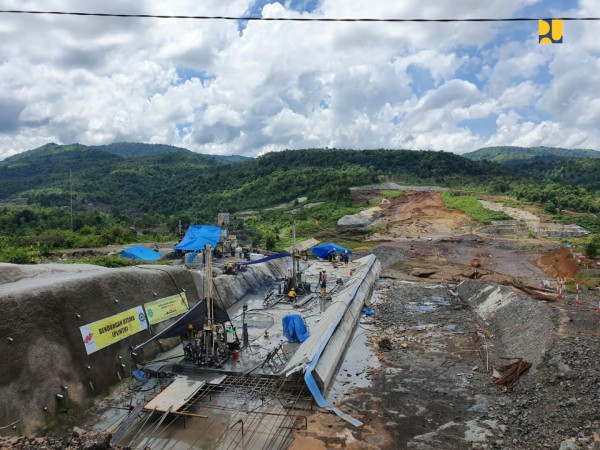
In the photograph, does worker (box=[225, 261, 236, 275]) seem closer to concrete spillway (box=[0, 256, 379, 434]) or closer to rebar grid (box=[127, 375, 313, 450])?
concrete spillway (box=[0, 256, 379, 434])

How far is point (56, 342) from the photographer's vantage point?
41.1ft

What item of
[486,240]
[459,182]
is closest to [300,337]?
[486,240]

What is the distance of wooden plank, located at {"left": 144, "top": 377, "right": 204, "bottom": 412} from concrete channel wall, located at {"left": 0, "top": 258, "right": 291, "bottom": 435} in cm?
223

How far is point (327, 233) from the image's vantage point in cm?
5862

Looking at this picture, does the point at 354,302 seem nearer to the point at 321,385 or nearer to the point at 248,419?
the point at 321,385

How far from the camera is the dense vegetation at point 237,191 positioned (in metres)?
54.0

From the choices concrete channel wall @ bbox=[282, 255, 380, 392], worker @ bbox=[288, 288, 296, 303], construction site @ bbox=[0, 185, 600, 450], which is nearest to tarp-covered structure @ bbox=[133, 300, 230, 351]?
construction site @ bbox=[0, 185, 600, 450]

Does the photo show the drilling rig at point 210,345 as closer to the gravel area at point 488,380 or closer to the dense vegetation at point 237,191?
the gravel area at point 488,380

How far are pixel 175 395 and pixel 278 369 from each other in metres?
3.77

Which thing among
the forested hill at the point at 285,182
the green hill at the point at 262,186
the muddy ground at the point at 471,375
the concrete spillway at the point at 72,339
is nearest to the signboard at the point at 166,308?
the concrete spillway at the point at 72,339

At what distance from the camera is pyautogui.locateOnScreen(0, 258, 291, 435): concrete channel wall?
433 inches

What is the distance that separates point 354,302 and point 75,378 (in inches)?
566

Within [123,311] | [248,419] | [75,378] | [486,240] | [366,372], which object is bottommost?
[486,240]

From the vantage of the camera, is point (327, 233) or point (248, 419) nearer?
point (248, 419)
